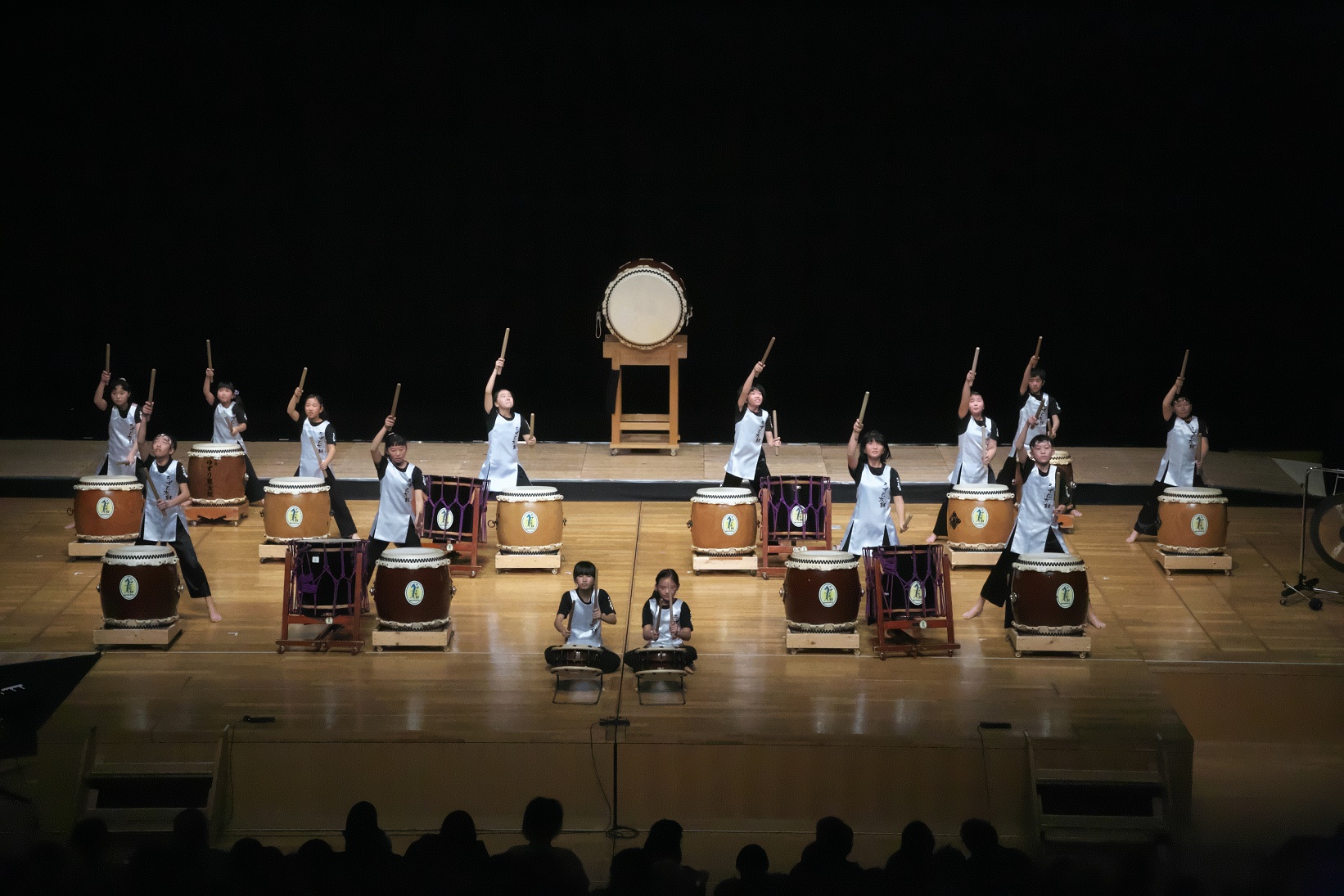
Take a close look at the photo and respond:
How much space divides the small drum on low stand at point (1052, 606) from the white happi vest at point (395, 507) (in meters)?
2.94

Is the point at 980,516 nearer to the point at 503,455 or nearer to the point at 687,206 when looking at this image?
the point at 503,455

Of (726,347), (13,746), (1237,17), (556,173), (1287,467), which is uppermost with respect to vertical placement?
(1237,17)

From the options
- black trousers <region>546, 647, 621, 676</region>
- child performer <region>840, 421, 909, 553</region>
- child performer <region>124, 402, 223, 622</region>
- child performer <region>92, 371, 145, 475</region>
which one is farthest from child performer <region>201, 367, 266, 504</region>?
child performer <region>840, 421, 909, 553</region>

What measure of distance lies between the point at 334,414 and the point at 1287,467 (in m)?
6.32

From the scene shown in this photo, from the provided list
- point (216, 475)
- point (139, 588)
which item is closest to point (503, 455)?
point (216, 475)

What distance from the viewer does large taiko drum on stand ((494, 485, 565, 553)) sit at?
773 cm

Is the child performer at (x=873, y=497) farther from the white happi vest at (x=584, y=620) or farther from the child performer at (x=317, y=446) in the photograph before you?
the child performer at (x=317, y=446)

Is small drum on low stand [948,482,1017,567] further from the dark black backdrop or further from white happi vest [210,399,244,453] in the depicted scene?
white happi vest [210,399,244,453]

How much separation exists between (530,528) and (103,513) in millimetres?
2313

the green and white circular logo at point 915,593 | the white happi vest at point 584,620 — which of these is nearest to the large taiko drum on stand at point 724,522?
the green and white circular logo at point 915,593

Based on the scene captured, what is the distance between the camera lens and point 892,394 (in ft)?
33.3

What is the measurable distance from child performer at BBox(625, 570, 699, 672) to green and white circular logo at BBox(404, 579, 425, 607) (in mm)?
999

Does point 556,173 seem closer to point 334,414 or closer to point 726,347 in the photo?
point 726,347

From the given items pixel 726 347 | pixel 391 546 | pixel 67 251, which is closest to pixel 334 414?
pixel 67 251
